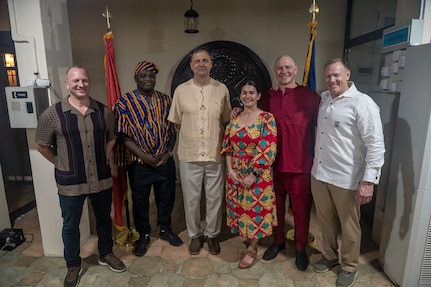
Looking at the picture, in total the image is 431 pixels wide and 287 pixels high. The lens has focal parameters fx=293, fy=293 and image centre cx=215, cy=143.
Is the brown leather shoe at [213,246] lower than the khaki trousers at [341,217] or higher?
lower

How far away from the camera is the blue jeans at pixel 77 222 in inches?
82.0

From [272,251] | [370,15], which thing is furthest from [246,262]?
[370,15]

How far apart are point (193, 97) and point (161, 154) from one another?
0.55 metres

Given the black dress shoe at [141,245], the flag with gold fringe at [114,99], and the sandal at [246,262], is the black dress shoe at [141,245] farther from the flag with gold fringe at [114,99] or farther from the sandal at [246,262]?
the sandal at [246,262]

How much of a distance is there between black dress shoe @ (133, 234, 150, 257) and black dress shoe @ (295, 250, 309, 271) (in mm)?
1319

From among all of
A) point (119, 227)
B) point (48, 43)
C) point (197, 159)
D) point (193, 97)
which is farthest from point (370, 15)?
point (119, 227)

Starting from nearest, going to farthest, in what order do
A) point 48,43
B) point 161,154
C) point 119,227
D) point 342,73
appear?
point 342,73, point 48,43, point 161,154, point 119,227

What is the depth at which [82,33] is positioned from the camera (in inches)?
156

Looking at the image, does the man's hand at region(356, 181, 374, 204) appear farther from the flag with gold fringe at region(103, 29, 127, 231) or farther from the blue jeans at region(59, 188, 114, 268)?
the flag with gold fringe at region(103, 29, 127, 231)

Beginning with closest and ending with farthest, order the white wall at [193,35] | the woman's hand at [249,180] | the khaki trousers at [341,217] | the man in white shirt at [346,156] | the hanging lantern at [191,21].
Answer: the man in white shirt at [346,156] → the khaki trousers at [341,217] → the woman's hand at [249,180] → the hanging lantern at [191,21] → the white wall at [193,35]

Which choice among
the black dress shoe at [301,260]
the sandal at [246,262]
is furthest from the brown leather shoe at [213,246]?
the black dress shoe at [301,260]

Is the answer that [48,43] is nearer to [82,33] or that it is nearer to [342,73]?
[82,33]

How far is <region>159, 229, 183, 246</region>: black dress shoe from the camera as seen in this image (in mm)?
2729

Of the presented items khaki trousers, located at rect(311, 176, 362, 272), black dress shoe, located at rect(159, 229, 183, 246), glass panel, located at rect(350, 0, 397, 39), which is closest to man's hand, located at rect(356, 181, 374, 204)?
khaki trousers, located at rect(311, 176, 362, 272)
